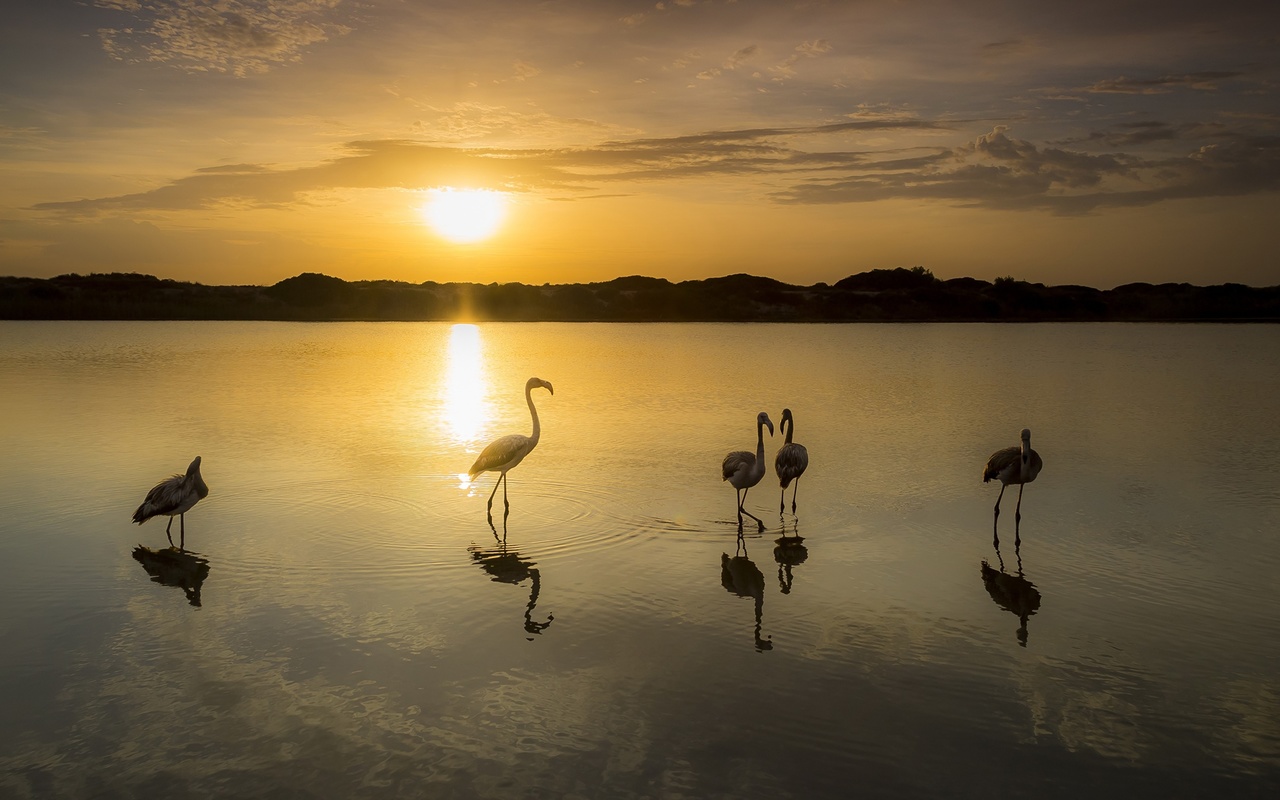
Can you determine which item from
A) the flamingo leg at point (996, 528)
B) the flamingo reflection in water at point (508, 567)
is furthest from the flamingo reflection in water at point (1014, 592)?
the flamingo reflection in water at point (508, 567)

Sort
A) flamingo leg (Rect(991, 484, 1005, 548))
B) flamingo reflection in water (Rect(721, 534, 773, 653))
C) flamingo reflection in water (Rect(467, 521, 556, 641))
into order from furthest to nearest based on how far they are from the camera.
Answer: flamingo leg (Rect(991, 484, 1005, 548)), flamingo reflection in water (Rect(467, 521, 556, 641)), flamingo reflection in water (Rect(721, 534, 773, 653))

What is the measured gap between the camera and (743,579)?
1034 centimetres

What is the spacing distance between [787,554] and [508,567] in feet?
11.8

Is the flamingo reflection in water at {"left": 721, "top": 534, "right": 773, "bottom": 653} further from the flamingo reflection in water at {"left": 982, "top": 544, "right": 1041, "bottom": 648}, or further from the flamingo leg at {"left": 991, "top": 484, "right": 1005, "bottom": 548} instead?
the flamingo leg at {"left": 991, "top": 484, "right": 1005, "bottom": 548}

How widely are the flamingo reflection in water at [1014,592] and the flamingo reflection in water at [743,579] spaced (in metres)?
2.51

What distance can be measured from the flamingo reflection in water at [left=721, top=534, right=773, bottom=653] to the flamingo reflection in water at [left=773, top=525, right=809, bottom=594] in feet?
0.87

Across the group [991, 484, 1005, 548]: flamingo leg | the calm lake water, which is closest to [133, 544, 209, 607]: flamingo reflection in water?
the calm lake water

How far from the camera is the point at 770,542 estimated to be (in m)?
12.0

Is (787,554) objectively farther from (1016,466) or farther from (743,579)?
(1016,466)

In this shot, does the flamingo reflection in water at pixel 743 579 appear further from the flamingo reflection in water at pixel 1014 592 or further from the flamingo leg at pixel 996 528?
the flamingo leg at pixel 996 528

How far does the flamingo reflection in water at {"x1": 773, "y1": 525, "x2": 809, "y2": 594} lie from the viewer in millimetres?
10320

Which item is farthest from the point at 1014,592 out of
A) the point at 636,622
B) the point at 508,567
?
the point at 508,567

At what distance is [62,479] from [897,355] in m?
45.2

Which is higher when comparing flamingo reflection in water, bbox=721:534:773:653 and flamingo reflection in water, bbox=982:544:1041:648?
flamingo reflection in water, bbox=982:544:1041:648
